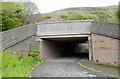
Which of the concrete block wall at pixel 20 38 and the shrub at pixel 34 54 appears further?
the shrub at pixel 34 54

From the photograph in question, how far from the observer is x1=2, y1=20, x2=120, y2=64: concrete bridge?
1205cm

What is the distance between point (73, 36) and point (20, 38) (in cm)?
534

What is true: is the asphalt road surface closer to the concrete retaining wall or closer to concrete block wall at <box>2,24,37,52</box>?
the concrete retaining wall

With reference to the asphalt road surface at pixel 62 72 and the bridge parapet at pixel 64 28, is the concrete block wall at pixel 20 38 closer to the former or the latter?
the bridge parapet at pixel 64 28

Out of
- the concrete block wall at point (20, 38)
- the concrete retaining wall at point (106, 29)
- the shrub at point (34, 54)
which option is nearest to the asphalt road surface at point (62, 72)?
the shrub at point (34, 54)

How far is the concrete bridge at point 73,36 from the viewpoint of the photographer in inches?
474

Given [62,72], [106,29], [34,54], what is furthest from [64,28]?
[62,72]

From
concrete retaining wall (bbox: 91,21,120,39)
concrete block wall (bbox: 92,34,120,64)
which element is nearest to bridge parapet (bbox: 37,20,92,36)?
concrete retaining wall (bbox: 91,21,120,39)

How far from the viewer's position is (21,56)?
1410cm

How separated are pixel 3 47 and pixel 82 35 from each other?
7574 millimetres

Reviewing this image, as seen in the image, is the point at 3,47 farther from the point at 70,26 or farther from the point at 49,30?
the point at 70,26

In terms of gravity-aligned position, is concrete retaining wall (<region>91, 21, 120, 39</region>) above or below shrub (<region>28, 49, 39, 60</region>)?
above

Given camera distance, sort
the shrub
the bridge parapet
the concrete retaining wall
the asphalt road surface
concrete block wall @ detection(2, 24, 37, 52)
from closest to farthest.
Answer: the asphalt road surface, the concrete retaining wall, concrete block wall @ detection(2, 24, 37, 52), the bridge parapet, the shrub

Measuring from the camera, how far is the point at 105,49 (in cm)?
1238
